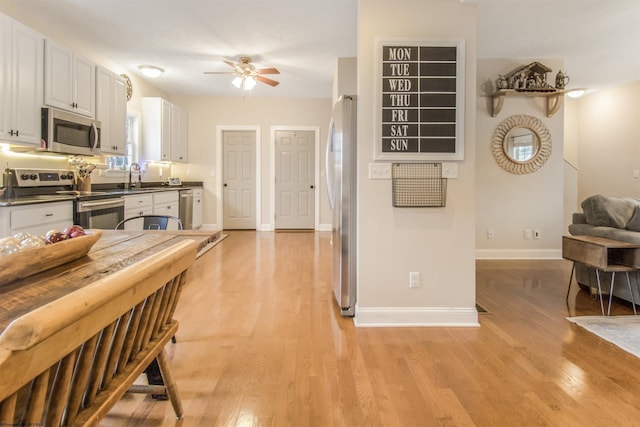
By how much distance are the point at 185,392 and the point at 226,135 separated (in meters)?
5.84

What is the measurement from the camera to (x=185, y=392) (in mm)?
1714

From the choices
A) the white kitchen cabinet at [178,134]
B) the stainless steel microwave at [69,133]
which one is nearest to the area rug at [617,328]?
the stainless steel microwave at [69,133]

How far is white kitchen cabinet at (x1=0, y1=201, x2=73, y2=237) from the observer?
2422 millimetres

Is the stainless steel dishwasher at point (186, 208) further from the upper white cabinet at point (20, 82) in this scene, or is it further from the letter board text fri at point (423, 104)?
the letter board text fri at point (423, 104)

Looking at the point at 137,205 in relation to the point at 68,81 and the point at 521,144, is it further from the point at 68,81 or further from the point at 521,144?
the point at 521,144

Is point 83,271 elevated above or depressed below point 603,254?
→ above

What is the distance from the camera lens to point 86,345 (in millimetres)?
757

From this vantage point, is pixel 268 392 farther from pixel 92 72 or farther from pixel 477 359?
pixel 92 72

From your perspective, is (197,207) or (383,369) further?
(197,207)

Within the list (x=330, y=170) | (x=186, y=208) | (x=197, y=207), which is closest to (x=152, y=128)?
(x=186, y=208)

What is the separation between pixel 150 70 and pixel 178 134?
142cm

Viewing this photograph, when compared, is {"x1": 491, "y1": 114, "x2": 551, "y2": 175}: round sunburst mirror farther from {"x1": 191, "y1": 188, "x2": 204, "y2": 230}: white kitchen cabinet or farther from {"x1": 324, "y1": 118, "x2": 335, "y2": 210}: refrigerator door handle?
{"x1": 191, "y1": 188, "x2": 204, "y2": 230}: white kitchen cabinet

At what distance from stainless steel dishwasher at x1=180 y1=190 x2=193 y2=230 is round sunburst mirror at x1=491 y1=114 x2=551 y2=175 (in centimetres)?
444

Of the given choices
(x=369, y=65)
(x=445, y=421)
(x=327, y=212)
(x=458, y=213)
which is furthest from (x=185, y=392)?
(x=327, y=212)
